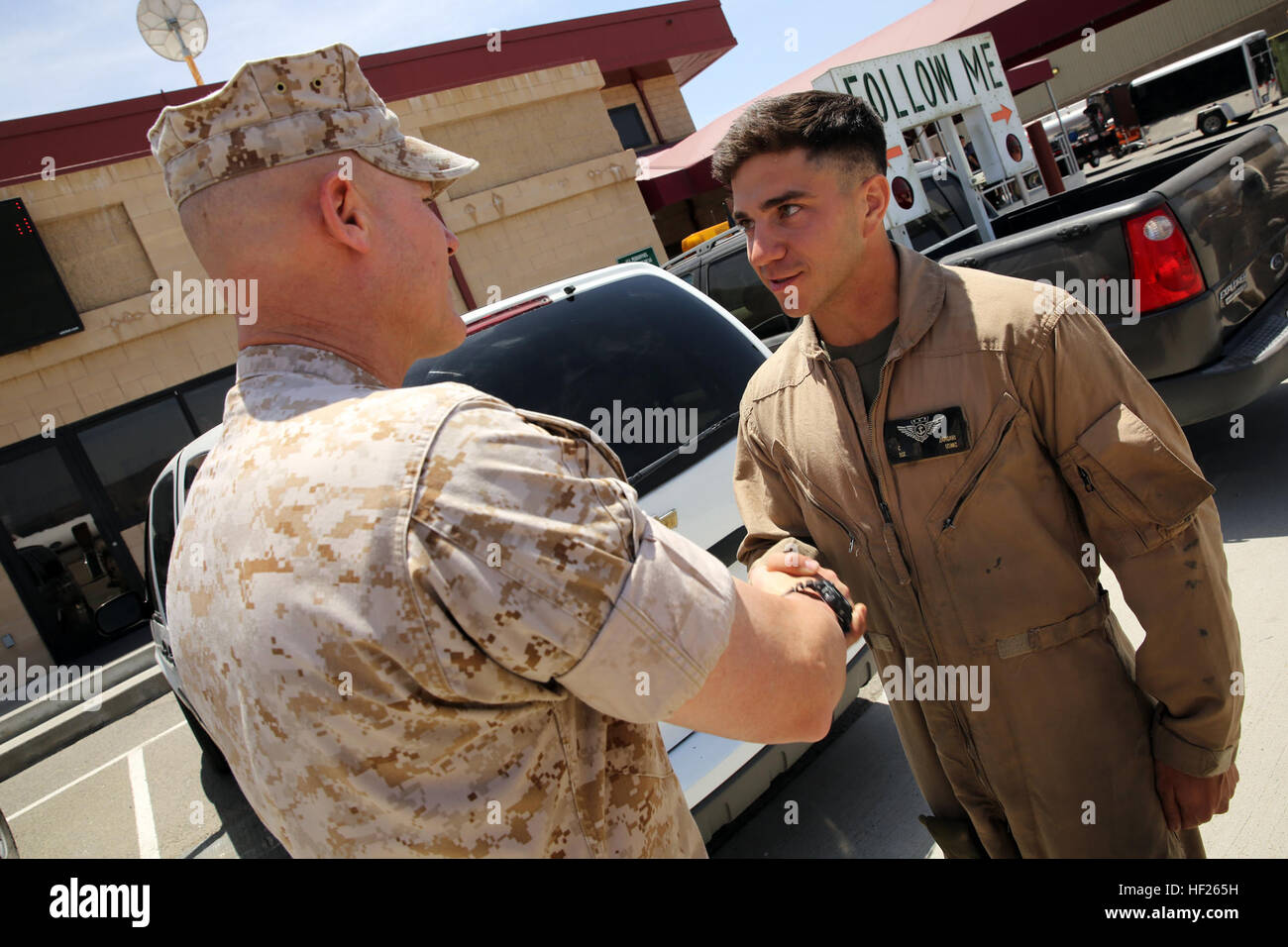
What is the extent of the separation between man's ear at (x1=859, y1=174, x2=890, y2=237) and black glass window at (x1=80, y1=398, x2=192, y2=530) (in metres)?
12.2

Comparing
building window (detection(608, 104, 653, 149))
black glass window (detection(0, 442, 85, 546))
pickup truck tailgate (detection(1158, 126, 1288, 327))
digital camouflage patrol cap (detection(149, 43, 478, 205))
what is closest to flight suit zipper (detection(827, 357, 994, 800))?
digital camouflage patrol cap (detection(149, 43, 478, 205))

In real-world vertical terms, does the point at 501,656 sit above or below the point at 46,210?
below

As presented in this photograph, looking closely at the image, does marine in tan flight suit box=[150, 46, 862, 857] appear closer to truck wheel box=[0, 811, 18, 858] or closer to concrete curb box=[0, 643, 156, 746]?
truck wheel box=[0, 811, 18, 858]

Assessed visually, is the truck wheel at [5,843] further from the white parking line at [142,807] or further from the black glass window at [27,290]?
the black glass window at [27,290]

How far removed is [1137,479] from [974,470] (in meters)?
0.30

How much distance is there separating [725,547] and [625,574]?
6.09 feet

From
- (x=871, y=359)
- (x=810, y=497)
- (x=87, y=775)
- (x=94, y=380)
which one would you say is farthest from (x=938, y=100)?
(x=94, y=380)

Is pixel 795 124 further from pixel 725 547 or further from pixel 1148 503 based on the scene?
pixel 725 547

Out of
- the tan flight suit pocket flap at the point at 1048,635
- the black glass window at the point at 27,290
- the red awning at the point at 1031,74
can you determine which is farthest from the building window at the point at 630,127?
the tan flight suit pocket flap at the point at 1048,635

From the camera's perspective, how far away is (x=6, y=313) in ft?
35.9

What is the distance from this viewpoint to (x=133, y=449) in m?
11.9

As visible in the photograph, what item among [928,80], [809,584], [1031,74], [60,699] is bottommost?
[60,699]

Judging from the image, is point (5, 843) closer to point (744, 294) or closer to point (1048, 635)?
point (1048, 635)
